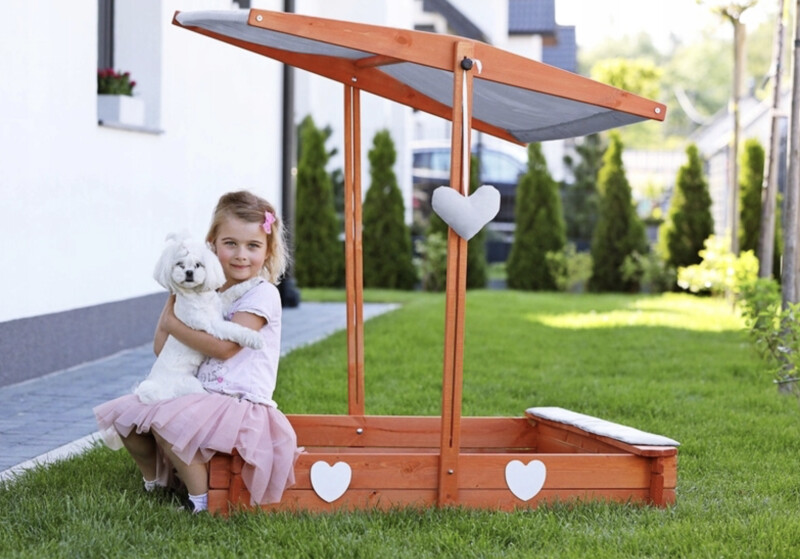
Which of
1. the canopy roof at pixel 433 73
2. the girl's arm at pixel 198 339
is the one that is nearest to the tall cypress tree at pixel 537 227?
the canopy roof at pixel 433 73

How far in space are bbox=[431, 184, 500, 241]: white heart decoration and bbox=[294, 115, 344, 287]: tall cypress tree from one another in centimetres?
1264

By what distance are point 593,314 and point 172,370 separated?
28.2 ft

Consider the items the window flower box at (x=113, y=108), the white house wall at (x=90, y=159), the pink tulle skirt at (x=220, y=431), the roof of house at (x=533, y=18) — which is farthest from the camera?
the roof of house at (x=533, y=18)

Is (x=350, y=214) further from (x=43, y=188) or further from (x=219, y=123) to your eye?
(x=219, y=123)

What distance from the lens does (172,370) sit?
149 inches

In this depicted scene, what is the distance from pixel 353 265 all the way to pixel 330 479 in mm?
1126

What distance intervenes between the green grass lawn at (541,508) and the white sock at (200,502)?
0.30 feet

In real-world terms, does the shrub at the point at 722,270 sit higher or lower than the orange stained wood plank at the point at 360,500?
higher

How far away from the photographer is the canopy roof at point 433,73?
348cm

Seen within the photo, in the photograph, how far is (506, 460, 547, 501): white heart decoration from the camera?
3.86m

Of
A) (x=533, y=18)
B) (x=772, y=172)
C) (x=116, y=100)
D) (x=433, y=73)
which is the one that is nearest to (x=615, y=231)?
(x=772, y=172)

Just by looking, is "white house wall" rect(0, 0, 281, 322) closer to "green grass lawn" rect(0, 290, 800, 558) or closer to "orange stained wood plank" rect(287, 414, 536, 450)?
"green grass lawn" rect(0, 290, 800, 558)

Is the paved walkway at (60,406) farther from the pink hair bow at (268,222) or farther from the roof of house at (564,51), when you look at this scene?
the roof of house at (564,51)

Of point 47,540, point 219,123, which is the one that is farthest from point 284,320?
point 47,540
